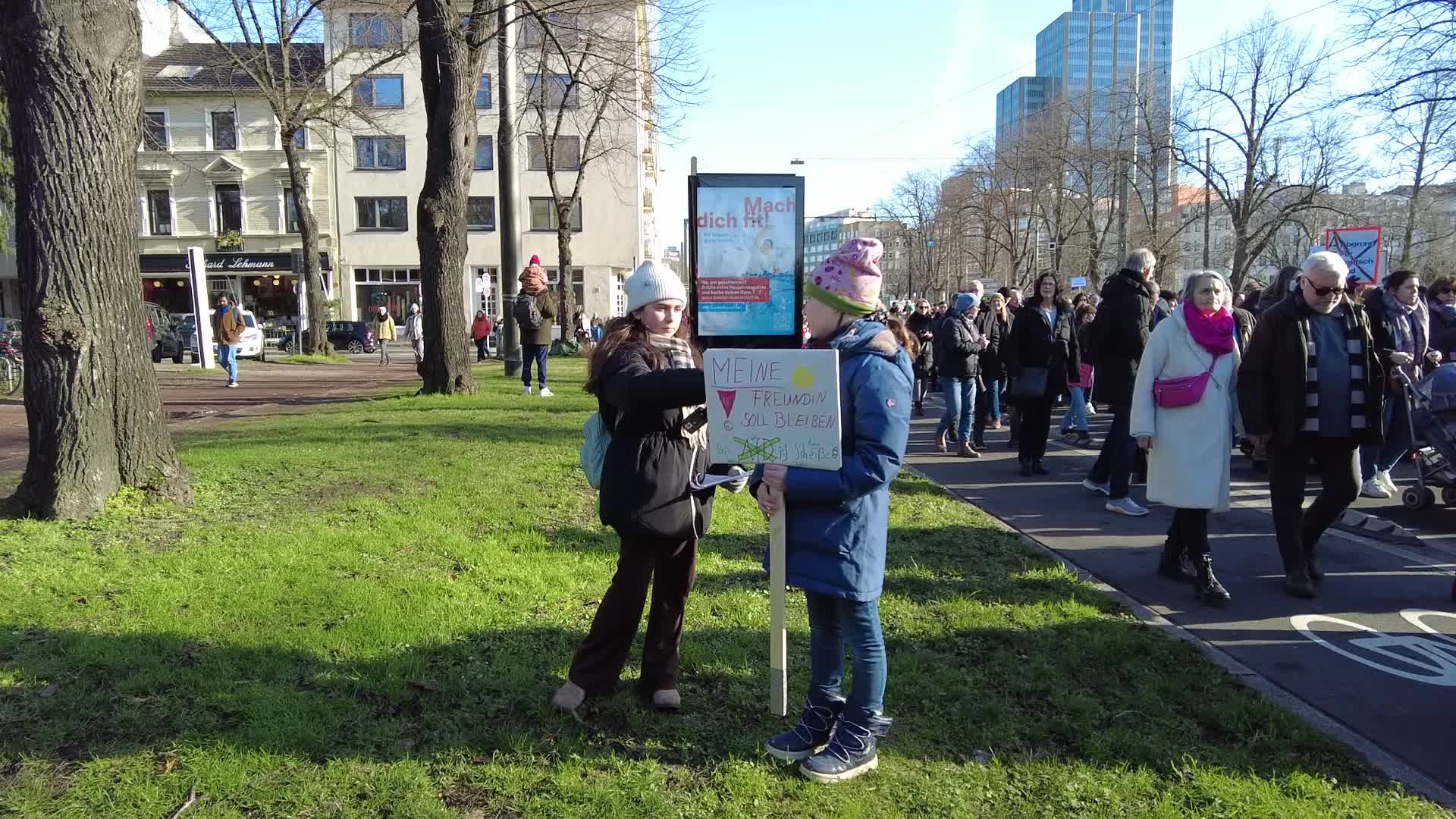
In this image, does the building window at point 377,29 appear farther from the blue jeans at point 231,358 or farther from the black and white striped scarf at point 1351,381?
the black and white striped scarf at point 1351,381

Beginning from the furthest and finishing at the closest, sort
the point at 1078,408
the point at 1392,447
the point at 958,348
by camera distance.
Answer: the point at 1078,408 < the point at 958,348 < the point at 1392,447

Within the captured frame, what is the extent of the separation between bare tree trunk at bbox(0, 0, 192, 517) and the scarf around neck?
4404 mm

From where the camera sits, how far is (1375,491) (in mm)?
8258

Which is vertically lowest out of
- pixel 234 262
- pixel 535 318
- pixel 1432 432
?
pixel 1432 432

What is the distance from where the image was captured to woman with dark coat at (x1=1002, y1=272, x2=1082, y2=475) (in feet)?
30.4

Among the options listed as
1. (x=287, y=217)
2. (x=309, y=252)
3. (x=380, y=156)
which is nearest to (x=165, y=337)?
(x=309, y=252)

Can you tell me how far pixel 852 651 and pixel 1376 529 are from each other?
574cm

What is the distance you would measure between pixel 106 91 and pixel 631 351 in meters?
4.78

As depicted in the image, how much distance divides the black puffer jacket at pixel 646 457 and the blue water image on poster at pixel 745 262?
9.48 feet

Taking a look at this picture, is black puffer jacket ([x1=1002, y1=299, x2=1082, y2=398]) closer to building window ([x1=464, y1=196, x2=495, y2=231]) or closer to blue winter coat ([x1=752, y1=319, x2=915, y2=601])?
blue winter coat ([x1=752, y1=319, x2=915, y2=601])

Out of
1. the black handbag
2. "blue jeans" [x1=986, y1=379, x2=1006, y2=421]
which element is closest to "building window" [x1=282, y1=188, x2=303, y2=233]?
"blue jeans" [x1=986, y1=379, x2=1006, y2=421]

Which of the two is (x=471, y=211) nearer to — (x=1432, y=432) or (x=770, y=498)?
(x=1432, y=432)

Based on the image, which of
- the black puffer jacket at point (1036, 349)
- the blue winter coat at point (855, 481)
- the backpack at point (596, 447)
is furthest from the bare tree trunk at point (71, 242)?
the black puffer jacket at point (1036, 349)

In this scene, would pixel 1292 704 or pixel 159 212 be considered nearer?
pixel 1292 704
